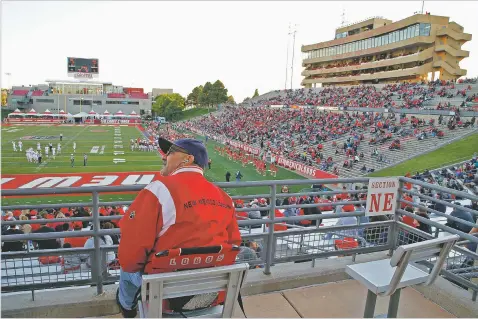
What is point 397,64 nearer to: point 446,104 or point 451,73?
point 451,73

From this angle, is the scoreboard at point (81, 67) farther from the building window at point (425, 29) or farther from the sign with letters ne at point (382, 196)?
the sign with letters ne at point (382, 196)

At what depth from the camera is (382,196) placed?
438cm

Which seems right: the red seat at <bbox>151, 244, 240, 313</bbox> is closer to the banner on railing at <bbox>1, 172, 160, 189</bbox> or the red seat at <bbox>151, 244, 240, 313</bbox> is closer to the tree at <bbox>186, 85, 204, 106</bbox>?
the banner on railing at <bbox>1, 172, 160, 189</bbox>

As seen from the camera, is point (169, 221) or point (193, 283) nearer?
point (193, 283)

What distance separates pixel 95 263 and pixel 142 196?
1700mm

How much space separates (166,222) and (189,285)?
1.20 ft

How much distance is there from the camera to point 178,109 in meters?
101

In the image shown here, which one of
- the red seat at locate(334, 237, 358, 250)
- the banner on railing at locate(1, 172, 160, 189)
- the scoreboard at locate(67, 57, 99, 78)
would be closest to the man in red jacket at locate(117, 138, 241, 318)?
the red seat at locate(334, 237, 358, 250)

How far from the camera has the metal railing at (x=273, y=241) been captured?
3.17 m

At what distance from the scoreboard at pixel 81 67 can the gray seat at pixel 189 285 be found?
105277 mm

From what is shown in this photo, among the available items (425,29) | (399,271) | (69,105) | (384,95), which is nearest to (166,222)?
(399,271)

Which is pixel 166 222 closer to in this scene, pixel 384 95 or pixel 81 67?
pixel 384 95

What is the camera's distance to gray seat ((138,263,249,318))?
181 centimetres

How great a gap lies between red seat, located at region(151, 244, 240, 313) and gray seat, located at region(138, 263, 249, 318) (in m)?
0.12
